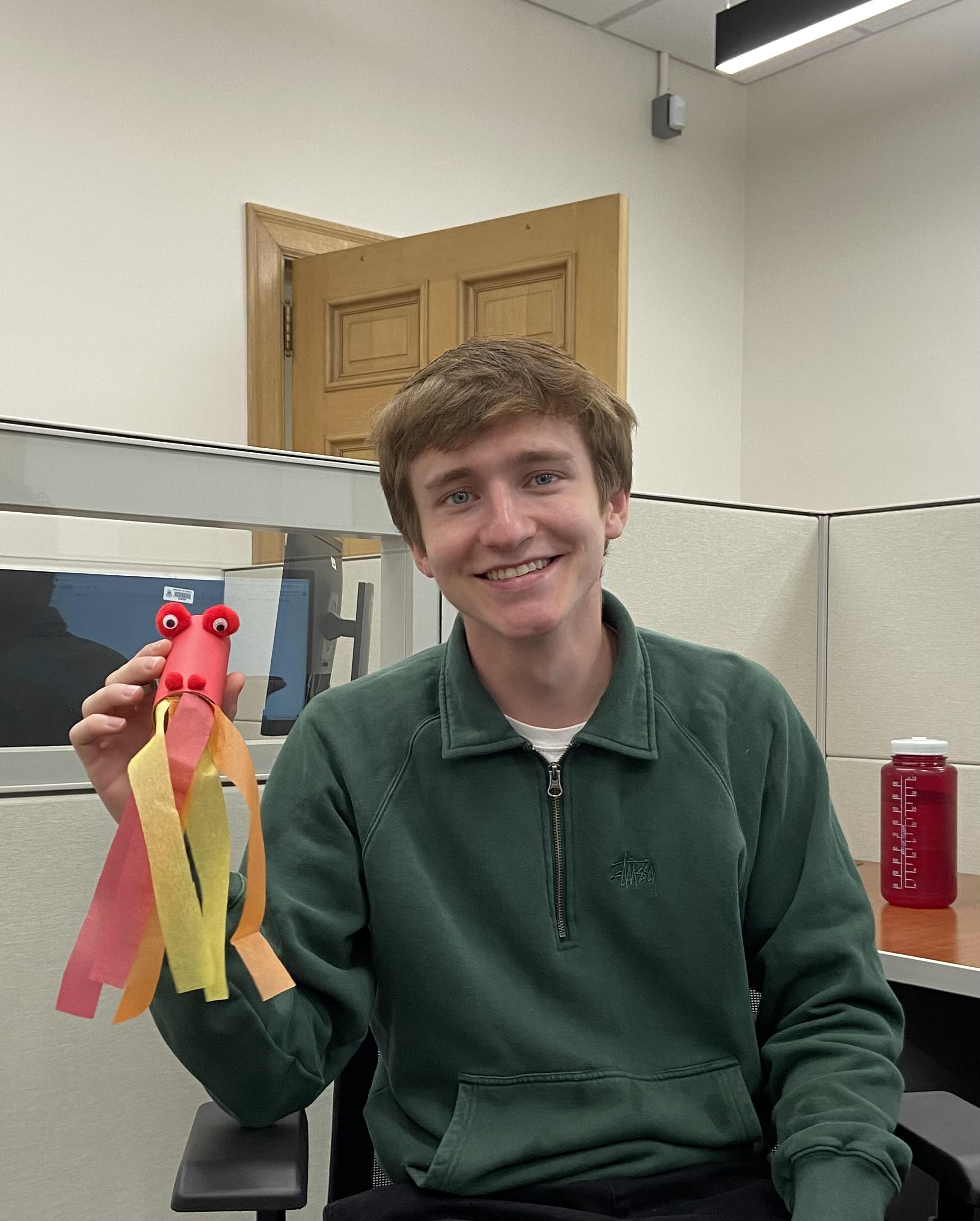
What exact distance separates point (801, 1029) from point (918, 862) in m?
0.57

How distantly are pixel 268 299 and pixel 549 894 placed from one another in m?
2.68

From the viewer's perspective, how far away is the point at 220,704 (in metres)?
0.87

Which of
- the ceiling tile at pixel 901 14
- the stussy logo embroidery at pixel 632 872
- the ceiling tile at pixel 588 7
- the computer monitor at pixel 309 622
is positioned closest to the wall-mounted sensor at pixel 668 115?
the ceiling tile at pixel 588 7

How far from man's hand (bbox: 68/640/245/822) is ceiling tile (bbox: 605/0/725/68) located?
3514mm

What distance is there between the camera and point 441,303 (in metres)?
3.19

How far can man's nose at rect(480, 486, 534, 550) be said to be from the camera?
40.6 inches

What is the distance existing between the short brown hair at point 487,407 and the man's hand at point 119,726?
307 millimetres

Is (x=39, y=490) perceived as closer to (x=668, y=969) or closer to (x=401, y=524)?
(x=401, y=524)

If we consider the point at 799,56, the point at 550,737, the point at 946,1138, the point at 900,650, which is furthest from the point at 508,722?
the point at 799,56

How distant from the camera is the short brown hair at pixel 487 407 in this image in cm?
104

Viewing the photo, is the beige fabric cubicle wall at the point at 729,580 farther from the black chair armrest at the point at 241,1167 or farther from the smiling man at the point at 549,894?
the black chair armrest at the point at 241,1167

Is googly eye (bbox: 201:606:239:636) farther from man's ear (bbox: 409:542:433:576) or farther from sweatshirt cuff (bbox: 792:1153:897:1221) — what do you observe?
sweatshirt cuff (bbox: 792:1153:897:1221)

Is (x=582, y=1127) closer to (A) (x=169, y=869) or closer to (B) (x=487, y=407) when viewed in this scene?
(A) (x=169, y=869)

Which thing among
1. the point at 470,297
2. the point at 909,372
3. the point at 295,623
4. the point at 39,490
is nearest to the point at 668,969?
the point at 295,623
